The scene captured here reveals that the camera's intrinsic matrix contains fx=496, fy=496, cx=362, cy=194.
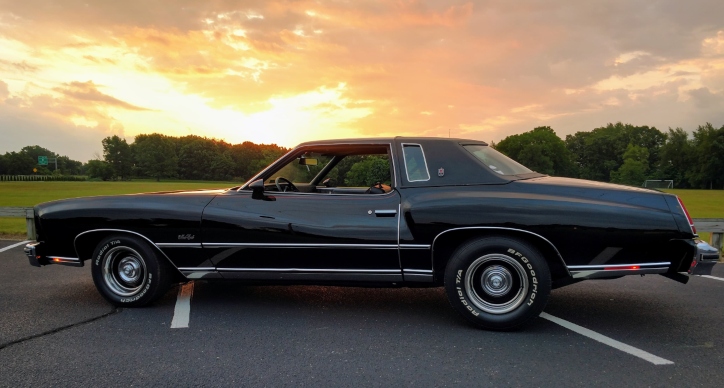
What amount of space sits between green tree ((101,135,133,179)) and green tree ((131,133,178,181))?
3.84ft

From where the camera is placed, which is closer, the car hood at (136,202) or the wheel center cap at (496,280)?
the wheel center cap at (496,280)

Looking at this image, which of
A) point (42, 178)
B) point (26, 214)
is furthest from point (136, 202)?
point (42, 178)

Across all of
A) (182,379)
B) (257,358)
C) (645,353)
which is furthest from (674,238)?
(182,379)

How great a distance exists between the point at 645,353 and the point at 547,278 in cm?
79

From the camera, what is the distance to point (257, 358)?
10.8 ft

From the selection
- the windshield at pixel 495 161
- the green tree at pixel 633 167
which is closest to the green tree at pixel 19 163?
the windshield at pixel 495 161

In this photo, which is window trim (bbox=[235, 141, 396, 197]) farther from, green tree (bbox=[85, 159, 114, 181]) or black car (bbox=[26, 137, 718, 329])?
green tree (bbox=[85, 159, 114, 181])

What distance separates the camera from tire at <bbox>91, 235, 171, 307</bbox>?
4539 mm

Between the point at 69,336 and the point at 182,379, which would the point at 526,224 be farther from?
the point at 69,336

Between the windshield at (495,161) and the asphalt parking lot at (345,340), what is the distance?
1302 mm

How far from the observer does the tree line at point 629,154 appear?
224ft

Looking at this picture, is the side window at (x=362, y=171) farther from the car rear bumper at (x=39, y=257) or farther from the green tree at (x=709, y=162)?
the green tree at (x=709, y=162)

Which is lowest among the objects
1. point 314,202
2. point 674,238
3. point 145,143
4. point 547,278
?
point 547,278

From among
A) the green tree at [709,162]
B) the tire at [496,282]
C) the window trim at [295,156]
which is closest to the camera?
the tire at [496,282]
